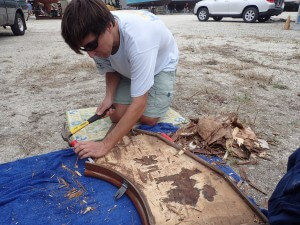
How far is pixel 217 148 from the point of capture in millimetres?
2336

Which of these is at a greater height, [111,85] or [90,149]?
[111,85]

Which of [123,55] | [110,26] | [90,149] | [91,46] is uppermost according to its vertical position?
[110,26]

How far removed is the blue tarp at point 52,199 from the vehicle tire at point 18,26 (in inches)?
318

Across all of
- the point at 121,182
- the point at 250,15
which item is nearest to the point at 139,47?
the point at 121,182

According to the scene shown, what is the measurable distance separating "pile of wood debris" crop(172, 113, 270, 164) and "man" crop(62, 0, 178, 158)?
43cm

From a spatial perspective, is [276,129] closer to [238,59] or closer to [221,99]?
[221,99]

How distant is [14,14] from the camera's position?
8.26 meters

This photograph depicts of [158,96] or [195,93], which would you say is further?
[195,93]

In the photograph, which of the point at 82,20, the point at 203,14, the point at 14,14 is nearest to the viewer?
the point at 82,20

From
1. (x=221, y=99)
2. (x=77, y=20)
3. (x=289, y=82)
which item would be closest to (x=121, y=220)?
(x=77, y=20)

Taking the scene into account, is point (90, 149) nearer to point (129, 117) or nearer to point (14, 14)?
point (129, 117)

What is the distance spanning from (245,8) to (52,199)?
11519mm

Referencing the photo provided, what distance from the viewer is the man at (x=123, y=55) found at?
163 cm

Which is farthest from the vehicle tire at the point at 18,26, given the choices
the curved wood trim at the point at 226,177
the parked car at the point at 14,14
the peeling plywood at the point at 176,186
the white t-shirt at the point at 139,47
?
the peeling plywood at the point at 176,186
